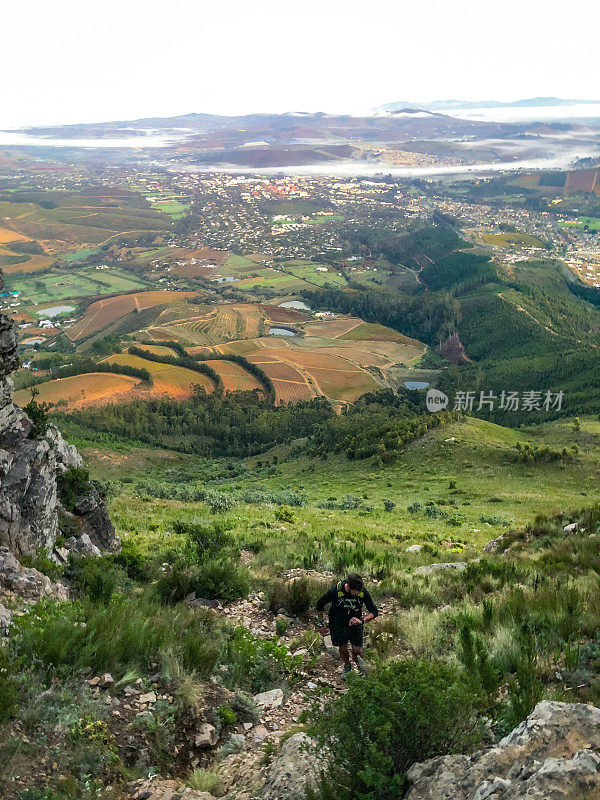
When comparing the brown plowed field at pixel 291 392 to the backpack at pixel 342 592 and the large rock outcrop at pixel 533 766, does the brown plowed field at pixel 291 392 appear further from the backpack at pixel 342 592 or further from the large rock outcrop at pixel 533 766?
the large rock outcrop at pixel 533 766

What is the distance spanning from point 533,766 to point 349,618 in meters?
3.89

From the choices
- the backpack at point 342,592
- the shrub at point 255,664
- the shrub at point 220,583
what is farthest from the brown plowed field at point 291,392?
the shrub at point 255,664

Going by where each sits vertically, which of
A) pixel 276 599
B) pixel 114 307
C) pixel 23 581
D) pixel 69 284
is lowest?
pixel 114 307

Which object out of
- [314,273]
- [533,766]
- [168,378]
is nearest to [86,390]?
[168,378]

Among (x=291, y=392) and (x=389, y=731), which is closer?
(x=389, y=731)

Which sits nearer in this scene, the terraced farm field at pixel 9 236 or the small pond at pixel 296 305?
the small pond at pixel 296 305

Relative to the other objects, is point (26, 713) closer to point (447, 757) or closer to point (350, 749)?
point (350, 749)

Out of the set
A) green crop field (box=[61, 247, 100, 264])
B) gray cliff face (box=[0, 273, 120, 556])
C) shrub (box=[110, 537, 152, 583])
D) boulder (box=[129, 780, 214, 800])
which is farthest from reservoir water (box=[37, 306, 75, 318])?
boulder (box=[129, 780, 214, 800])

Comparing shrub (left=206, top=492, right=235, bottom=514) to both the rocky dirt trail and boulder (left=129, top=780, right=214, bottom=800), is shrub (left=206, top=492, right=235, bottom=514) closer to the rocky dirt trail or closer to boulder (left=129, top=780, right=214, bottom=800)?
the rocky dirt trail

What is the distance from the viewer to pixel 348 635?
22.6 feet

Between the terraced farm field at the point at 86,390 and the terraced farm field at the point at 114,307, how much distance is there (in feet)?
137

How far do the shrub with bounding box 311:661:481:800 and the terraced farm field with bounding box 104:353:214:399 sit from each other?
6756cm

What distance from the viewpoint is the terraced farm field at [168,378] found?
234 feet

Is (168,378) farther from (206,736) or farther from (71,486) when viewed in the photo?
(206,736)
